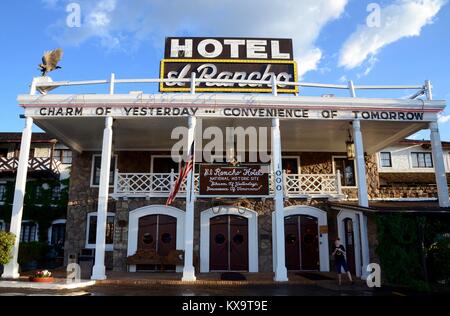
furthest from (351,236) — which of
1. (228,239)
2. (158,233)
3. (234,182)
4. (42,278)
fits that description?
(42,278)

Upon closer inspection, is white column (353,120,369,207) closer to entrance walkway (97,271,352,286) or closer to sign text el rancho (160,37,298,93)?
entrance walkway (97,271,352,286)

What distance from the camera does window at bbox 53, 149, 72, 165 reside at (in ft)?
82.7

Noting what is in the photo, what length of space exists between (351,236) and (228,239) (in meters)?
4.83

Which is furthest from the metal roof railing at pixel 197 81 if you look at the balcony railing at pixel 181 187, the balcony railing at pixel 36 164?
the balcony railing at pixel 36 164

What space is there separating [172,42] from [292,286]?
38.7 ft

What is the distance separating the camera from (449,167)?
26.3 m

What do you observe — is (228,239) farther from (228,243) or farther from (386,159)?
(386,159)

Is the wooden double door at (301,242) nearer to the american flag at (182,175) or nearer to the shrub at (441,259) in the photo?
the shrub at (441,259)

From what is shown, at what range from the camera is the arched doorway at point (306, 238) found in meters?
14.8

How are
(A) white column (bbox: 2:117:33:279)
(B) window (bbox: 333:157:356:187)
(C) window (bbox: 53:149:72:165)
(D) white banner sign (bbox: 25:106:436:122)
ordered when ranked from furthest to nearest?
(C) window (bbox: 53:149:72:165) → (B) window (bbox: 333:157:356:187) → (D) white banner sign (bbox: 25:106:436:122) → (A) white column (bbox: 2:117:33:279)

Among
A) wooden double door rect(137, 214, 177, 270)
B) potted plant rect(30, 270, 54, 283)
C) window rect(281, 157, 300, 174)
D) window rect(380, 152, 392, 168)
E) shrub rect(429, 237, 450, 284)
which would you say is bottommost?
potted plant rect(30, 270, 54, 283)

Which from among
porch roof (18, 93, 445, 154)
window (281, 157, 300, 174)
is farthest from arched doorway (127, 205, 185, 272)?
window (281, 157, 300, 174)

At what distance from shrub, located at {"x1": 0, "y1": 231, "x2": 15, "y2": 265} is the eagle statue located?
6268 mm

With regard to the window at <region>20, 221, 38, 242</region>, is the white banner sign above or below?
above
